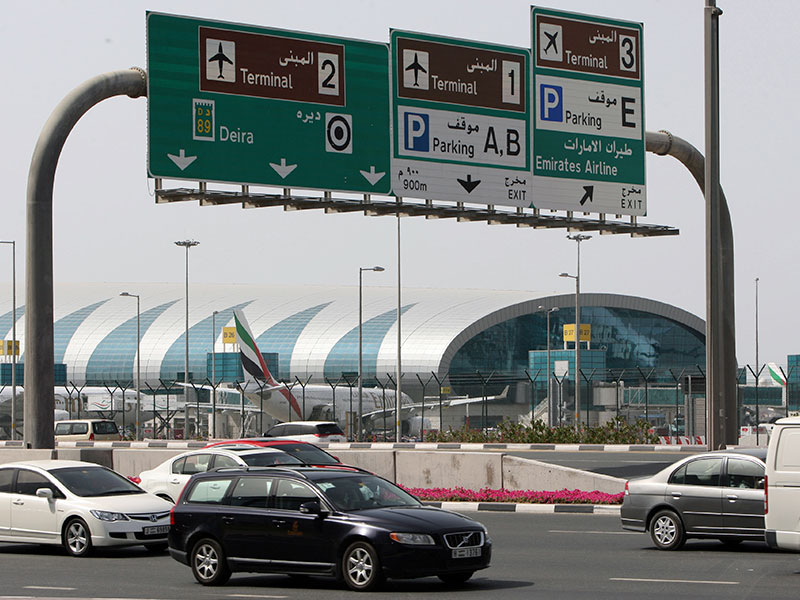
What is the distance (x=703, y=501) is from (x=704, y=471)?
1.45 ft

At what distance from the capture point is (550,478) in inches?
1017

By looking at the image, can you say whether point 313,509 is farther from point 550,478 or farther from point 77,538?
point 550,478

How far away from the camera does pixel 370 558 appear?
42.9 feet

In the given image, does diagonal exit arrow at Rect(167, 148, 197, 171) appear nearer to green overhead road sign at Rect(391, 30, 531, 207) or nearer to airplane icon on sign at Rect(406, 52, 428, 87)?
green overhead road sign at Rect(391, 30, 531, 207)

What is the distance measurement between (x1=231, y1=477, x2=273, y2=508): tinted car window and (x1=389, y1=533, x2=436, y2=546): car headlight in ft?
5.91

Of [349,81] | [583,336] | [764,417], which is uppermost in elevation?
[349,81]

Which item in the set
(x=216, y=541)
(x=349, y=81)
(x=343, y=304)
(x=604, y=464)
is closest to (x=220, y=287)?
(x=343, y=304)

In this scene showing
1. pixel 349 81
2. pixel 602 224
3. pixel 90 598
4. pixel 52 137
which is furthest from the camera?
pixel 602 224

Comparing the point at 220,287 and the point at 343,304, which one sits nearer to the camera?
the point at 343,304

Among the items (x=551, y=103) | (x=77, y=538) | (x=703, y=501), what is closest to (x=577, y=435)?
(x=551, y=103)

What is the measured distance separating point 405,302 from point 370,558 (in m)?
86.8

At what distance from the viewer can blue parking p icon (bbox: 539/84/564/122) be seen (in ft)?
92.5

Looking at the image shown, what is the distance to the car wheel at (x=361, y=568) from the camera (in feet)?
42.7

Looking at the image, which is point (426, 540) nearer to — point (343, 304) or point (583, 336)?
point (583, 336)
